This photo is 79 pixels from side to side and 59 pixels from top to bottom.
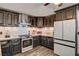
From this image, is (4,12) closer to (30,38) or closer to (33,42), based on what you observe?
(30,38)

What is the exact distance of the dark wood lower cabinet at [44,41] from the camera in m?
2.27

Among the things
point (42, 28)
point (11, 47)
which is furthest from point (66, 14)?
point (11, 47)

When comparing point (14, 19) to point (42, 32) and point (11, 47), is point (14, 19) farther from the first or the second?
point (42, 32)

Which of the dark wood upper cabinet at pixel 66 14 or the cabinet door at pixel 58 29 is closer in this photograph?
the dark wood upper cabinet at pixel 66 14

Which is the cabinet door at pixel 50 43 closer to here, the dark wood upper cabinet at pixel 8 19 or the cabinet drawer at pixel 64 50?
the cabinet drawer at pixel 64 50

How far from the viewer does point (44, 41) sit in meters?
2.45

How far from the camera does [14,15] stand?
2021 mm

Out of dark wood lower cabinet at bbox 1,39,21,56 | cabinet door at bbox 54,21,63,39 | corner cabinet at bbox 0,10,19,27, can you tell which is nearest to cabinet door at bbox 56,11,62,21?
cabinet door at bbox 54,21,63,39

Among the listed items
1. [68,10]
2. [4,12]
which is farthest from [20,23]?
[68,10]

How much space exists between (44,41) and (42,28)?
429 mm

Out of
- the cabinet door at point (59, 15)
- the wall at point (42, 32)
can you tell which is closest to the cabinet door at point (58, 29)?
the cabinet door at point (59, 15)

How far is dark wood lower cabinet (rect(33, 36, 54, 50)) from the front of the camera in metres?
2.27

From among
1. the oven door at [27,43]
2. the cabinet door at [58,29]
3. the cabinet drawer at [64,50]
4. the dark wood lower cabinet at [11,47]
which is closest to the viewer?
the cabinet drawer at [64,50]

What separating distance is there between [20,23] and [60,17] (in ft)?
3.30
